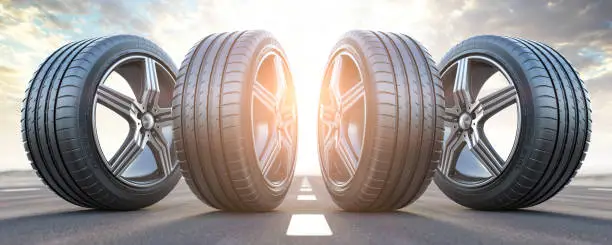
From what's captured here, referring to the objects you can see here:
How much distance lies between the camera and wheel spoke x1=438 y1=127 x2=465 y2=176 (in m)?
6.14

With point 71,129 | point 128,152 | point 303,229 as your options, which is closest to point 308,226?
point 303,229

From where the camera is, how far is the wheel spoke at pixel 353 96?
4595mm

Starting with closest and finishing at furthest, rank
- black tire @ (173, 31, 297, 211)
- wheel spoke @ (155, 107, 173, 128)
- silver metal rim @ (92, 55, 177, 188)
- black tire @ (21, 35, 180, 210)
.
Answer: black tire @ (173, 31, 297, 211)
black tire @ (21, 35, 180, 210)
silver metal rim @ (92, 55, 177, 188)
wheel spoke @ (155, 107, 173, 128)

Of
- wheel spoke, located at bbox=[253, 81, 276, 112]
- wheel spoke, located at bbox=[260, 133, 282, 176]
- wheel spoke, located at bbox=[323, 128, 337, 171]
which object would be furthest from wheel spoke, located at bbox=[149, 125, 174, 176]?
wheel spoke, located at bbox=[323, 128, 337, 171]

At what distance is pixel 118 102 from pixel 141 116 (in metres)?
0.46

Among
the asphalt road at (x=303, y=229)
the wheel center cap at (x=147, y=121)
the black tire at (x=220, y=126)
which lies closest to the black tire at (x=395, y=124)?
the asphalt road at (x=303, y=229)

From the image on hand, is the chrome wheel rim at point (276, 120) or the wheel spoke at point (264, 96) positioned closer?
the wheel spoke at point (264, 96)

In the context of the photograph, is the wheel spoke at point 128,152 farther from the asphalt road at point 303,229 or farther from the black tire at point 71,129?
the asphalt road at point 303,229

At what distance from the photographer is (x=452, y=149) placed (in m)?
6.20

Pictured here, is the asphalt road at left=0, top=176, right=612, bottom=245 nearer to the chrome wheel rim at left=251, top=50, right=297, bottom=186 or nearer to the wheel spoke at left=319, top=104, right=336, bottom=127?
the chrome wheel rim at left=251, top=50, right=297, bottom=186

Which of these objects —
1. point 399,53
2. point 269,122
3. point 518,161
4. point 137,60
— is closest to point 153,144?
point 137,60

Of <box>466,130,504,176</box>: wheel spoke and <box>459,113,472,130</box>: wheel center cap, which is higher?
<box>459,113,472,130</box>: wheel center cap

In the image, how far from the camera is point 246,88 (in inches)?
155

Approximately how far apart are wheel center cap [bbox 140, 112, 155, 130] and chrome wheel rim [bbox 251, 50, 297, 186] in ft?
4.46
